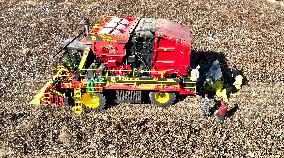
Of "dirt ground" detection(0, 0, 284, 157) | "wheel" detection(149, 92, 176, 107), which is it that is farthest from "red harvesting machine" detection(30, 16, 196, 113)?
"dirt ground" detection(0, 0, 284, 157)

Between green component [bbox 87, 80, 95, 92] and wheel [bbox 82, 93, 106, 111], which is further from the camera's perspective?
wheel [bbox 82, 93, 106, 111]

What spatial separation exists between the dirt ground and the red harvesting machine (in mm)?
574

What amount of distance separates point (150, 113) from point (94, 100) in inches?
91.5

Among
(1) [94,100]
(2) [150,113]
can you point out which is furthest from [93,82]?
(2) [150,113]

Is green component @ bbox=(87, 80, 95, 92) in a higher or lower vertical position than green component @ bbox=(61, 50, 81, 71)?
lower

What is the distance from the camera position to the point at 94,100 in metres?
15.3

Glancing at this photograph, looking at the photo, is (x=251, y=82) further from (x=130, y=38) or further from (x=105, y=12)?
(x=105, y=12)

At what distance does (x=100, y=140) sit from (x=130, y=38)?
429 centimetres

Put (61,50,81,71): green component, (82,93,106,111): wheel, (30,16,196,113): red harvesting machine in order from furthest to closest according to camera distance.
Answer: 1. (61,50,81,71): green component
2. (82,93,106,111): wheel
3. (30,16,196,113): red harvesting machine

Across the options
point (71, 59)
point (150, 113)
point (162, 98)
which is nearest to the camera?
point (150, 113)

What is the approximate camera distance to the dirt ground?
44.1ft

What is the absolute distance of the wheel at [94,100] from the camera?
1505cm

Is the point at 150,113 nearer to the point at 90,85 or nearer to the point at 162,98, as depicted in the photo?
the point at 162,98

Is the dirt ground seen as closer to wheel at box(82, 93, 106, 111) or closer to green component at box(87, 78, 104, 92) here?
wheel at box(82, 93, 106, 111)
